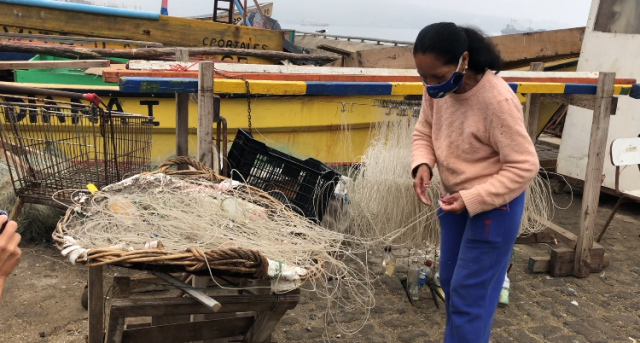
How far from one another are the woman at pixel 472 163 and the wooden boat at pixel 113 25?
6.54m

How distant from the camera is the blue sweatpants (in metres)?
2.33

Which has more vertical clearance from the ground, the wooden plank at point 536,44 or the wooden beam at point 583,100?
the wooden plank at point 536,44

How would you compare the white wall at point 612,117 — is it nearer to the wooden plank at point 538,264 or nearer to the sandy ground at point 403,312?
the sandy ground at point 403,312

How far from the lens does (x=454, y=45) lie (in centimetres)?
209

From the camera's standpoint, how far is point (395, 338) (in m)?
3.46

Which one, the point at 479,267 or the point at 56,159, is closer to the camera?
the point at 479,267

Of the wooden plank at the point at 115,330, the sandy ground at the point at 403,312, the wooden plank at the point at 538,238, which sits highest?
the wooden plank at the point at 115,330

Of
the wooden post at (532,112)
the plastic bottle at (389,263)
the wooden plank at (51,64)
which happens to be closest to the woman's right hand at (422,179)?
the plastic bottle at (389,263)

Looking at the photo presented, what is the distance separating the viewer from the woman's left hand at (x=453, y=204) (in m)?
2.28

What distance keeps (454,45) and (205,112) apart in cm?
160

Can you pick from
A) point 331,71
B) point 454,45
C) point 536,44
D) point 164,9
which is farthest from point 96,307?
point 164,9

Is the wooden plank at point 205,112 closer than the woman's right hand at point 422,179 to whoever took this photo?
No

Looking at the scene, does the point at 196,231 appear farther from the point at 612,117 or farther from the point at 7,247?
the point at 612,117

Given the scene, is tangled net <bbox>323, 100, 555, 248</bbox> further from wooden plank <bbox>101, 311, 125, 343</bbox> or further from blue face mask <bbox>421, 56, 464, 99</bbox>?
wooden plank <bbox>101, 311, 125, 343</bbox>
